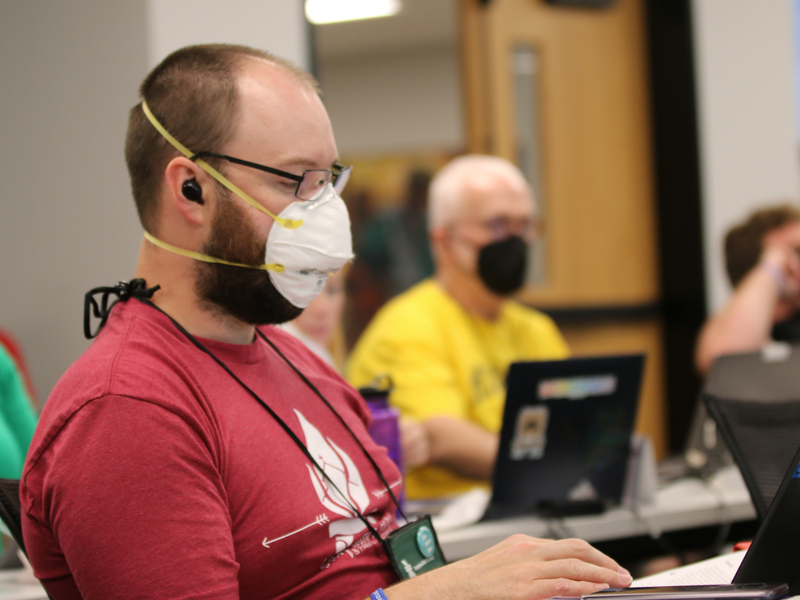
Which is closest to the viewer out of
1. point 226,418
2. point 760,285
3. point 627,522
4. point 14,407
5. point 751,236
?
point 226,418

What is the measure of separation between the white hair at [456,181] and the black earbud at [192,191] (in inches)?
58.6

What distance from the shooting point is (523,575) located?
939mm

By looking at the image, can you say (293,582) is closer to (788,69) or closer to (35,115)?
(35,115)

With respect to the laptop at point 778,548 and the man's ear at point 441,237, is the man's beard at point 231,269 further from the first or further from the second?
the man's ear at point 441,237

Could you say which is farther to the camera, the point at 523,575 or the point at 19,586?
the point at 19,586

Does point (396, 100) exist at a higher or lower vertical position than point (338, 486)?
higher

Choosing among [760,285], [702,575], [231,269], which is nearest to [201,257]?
[231,269]

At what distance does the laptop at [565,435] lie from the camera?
1608 mm

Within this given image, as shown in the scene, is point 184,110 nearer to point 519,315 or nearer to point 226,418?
point 226,418

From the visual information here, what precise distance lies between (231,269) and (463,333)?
4.46ft

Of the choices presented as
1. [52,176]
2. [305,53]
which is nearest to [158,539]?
[52,176]

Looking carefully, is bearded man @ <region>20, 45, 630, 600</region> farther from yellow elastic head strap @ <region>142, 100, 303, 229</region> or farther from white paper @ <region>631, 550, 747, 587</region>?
white paper @ <region>631, 550, 747, 587</region>

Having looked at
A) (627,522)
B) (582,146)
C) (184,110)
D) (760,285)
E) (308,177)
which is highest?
(184,110)

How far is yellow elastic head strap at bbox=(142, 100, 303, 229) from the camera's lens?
1.10 meters
